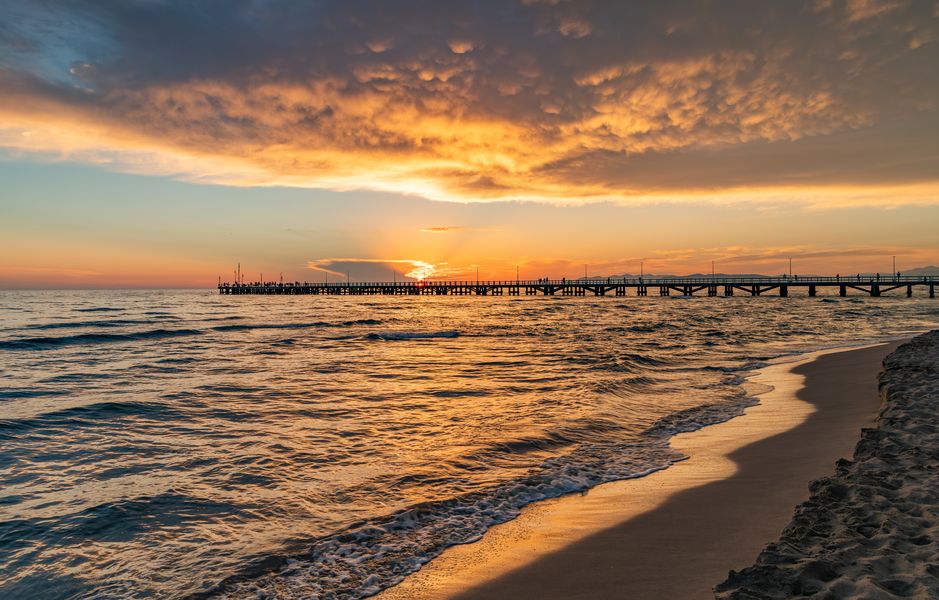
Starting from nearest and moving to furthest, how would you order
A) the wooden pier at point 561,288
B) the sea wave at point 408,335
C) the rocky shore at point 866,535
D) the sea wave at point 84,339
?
the rocky shore at point 866,535
the sea wave at point 84,339
the sea wave at point 408,335
the wooden pier at point 561,288

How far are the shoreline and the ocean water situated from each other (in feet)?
1.35

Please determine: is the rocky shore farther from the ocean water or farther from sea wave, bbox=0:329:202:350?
sea wave, bbox=0:329:202:350

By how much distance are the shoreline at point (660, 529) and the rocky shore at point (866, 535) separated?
0.47 meters

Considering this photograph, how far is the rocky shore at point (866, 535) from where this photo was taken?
12.0 feet

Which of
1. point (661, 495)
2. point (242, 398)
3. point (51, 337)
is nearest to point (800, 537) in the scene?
point (661, 495)

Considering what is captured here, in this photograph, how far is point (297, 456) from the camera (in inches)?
351

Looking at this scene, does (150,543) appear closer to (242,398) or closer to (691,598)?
(691,598)

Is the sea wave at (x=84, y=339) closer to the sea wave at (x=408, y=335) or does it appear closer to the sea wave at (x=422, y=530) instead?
the sea wave at (x=408, y=335)

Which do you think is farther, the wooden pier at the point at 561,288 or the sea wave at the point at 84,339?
the wooden pier at the point at 561,288

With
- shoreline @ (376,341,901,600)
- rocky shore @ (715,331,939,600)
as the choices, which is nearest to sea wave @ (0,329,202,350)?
shoreline @ (376,341,901,600)

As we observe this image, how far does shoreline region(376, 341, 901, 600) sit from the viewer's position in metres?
4.66

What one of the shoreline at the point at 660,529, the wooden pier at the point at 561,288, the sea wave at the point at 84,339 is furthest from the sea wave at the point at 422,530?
the wooden pier at the point at 561,288

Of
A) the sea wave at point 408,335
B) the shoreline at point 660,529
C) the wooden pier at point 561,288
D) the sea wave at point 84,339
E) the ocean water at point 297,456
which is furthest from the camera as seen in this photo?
the wooden pier at point 561,288

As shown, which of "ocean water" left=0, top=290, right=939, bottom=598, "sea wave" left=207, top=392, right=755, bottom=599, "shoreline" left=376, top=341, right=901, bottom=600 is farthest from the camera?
"ocean water" left=0, top=290, right=939, bottom=598
